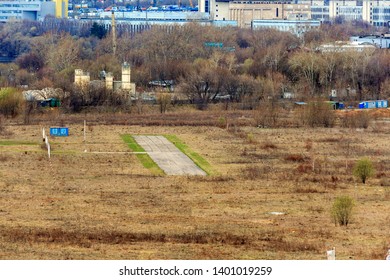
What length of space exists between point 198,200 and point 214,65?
49.4 metres

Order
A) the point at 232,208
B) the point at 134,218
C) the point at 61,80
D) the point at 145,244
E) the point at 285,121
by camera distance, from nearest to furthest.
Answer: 1. the point at 145,244
2. the point at 134,218
3. the point at 232,208
4. the point at 285,121
5. the point at 61,80

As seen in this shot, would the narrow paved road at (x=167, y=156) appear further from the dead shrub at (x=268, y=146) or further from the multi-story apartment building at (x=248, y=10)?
the multi-story apartment building at (x=248, y=10)

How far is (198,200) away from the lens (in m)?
29.8

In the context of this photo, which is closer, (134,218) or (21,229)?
(21,229)

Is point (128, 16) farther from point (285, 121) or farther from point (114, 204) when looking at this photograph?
point (114, 204)

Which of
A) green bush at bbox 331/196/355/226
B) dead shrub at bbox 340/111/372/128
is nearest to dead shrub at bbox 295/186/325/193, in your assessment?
green bush at bbox 331/196/355/226

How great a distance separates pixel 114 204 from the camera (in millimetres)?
29000

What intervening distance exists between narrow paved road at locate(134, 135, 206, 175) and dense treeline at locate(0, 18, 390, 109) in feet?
56.5

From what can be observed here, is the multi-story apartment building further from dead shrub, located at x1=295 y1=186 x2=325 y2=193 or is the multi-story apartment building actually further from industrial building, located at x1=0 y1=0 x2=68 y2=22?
dead shrub, located at x1=295 y1=186 x2=325 y2=193

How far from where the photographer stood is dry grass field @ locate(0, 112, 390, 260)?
73.1 ft

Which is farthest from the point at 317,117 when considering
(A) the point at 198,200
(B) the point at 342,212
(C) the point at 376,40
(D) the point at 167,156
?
(C) the point at 376,40

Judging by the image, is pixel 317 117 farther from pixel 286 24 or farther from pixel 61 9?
pixel 61 9

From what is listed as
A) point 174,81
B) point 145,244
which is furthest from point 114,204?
point 174,81

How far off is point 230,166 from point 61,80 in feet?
106
